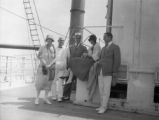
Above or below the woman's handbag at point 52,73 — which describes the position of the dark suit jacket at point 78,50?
above

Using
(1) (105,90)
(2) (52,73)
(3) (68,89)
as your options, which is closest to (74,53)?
(2) (52,73)

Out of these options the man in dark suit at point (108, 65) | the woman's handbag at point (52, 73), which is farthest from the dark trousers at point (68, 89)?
the man in dark suit at point (108, 65)

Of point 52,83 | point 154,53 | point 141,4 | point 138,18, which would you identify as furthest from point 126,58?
point 52,83

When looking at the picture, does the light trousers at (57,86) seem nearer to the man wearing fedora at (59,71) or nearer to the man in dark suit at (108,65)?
the man wearing fedora at (59,71)

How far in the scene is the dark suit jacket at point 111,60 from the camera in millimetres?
4673

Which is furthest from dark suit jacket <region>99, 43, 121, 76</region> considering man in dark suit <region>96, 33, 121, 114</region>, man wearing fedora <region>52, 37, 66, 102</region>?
man wearing fedora <region>52, 37, 66, 102</region>

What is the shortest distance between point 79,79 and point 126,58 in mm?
1202

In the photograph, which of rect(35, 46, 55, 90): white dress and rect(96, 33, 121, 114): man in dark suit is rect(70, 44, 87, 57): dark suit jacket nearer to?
rect(35, 46, 55, 90): white dress

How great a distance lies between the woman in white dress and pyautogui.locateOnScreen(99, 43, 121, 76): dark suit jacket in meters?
1.43

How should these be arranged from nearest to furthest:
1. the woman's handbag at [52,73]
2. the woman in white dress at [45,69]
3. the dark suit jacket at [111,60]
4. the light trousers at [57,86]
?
the dark suit jacket at [111,60] < the woman in white dress at [45,69] < the woman's handbag at [52,73] < the light trousers at [57,86]

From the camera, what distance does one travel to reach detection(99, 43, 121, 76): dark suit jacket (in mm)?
4673

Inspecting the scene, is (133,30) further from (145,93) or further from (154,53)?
(145,93)

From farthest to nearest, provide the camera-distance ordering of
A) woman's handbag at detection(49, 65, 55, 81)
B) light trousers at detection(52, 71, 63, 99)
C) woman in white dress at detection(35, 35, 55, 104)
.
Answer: light trousers at detection(52, 71, 63, 99) < woman's handbag at detection(49, 65, 55, 81) < woman in white dress at detection(35, 35, 55, 104)

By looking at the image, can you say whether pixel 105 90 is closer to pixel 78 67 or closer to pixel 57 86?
pixel 78 67
